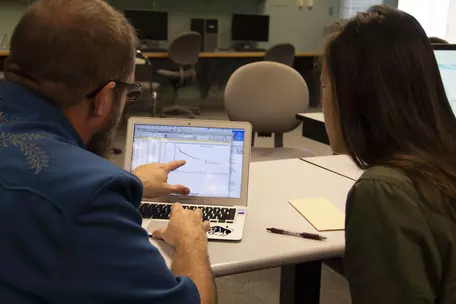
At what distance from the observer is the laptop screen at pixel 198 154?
153 centimetres

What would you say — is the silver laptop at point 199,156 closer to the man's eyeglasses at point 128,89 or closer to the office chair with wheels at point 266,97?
the man's eyeglasses at point 128,89

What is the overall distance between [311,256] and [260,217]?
0.79 ft

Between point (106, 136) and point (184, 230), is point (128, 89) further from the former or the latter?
point (184, 230)

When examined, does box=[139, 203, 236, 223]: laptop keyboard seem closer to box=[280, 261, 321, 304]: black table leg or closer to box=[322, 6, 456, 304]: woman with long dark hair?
box=[280, 261, 321, 304]: black table leg

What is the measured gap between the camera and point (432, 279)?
96 cm

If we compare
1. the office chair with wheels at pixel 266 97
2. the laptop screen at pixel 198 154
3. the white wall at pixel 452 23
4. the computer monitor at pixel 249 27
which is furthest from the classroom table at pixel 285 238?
the computer monitor at pixel 249 27

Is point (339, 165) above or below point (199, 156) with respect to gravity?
below

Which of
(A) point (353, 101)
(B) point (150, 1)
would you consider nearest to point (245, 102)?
(A) point (353, 101)

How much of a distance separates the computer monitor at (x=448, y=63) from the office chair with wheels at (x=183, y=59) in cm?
431

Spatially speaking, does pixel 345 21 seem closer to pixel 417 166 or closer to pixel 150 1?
pixel 417 166

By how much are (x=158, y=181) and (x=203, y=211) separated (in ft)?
0.49

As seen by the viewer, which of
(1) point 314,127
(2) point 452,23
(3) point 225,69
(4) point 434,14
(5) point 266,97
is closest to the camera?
(1) point 314,127

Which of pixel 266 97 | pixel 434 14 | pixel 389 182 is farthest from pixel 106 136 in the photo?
pixel 434 14

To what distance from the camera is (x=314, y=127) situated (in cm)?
263
